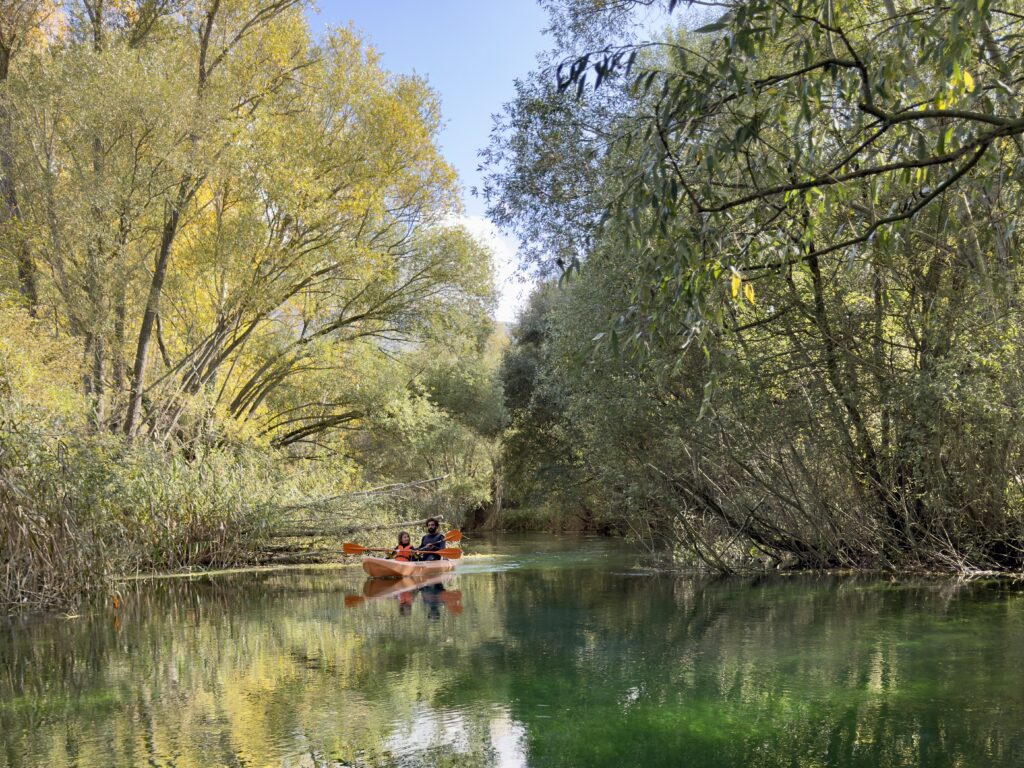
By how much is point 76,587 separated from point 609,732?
701 cm

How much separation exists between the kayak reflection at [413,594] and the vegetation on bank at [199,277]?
98.4 inches

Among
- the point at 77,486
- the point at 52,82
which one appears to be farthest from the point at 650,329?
the point at 52,82

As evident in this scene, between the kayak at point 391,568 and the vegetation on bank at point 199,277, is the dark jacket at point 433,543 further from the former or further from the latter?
the vegetation on bank at point 199,277

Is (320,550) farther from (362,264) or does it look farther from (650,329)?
(650,329)

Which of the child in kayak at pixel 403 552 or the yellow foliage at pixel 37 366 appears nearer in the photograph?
the yellow foliage at pixel 37 366

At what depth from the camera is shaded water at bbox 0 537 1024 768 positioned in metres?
4.67

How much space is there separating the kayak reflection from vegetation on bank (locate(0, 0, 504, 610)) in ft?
8.20

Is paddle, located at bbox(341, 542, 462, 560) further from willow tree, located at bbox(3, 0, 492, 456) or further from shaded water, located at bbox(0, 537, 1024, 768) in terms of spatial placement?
shaded water, located at bbox(0, 537, 1024, 768)

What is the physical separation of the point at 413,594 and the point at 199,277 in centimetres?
761

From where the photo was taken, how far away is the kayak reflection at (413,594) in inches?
405

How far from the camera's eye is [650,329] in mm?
4246

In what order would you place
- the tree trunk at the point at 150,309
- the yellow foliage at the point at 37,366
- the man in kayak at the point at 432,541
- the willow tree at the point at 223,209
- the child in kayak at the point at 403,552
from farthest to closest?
the man in kayak at the point at 432,541 < the tree trunk at the point at 150,309 < the child in kayak at the point at 403,552 < the willow tree at the point at 223,209 < the yellow foliage at the point at 37,366

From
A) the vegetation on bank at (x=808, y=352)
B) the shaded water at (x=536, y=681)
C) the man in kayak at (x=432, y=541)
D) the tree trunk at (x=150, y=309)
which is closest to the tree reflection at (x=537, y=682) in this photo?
the shaded water at (x=536, y=681)

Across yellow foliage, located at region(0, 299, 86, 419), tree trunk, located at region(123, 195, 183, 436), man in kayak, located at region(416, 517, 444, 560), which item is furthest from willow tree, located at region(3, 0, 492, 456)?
man in kayak, located at region(416, 517, 444, 560)
